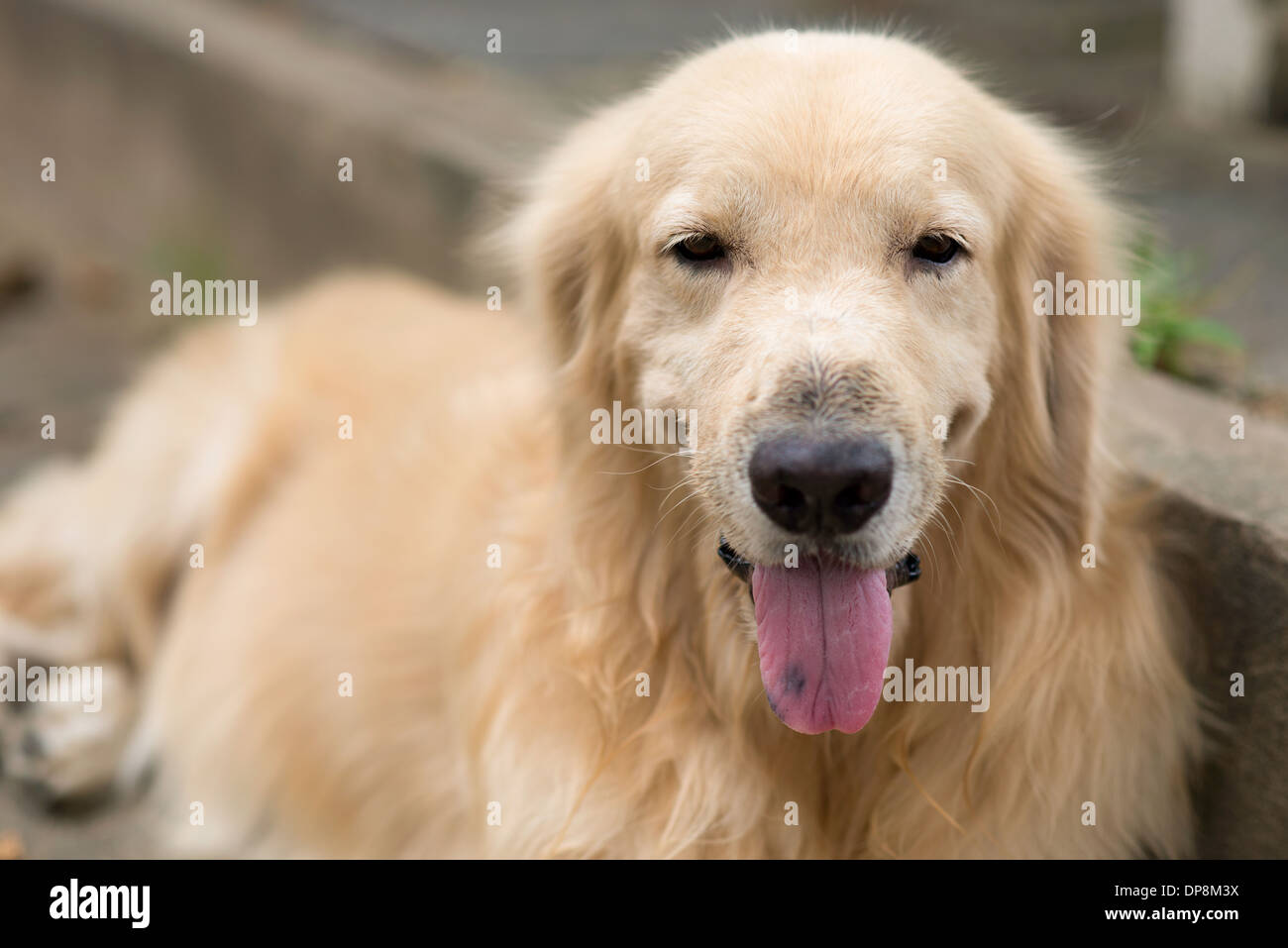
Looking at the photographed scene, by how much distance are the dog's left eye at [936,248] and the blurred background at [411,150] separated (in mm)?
784

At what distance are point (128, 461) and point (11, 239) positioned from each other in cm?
452

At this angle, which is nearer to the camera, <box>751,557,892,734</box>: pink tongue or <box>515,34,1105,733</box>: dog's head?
<box>515,34,1105,733</box>: dog's head

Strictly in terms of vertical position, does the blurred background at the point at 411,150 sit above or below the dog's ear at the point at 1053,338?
above

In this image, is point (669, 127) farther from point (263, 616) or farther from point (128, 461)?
point (128, 461)

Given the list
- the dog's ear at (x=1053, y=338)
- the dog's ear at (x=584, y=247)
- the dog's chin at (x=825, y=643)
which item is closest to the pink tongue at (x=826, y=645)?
A: the dog's chin at (x=825, y=643)

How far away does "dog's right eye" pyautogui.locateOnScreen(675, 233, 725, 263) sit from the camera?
7.64 feet

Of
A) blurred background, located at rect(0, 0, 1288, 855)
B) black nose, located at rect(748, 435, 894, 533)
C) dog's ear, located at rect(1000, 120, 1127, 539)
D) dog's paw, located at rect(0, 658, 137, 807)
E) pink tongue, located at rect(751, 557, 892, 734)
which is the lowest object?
dog's paw, located at rect(0, 658, 137, 807)

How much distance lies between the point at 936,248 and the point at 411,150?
12.7 ft

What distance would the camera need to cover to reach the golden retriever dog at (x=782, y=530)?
2.20 metres

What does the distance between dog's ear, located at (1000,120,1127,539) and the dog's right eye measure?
1.90 feet

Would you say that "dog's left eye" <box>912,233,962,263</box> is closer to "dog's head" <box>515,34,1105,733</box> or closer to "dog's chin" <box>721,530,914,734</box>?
"dog's head" <box>515,34,1105,733</box>

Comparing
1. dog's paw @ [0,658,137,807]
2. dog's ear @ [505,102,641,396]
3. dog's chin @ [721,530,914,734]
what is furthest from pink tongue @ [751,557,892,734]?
dog's paw @ [0,658,137,807]

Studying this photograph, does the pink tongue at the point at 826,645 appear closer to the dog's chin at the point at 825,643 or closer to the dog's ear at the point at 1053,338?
the dog's chin at the point at 825,643

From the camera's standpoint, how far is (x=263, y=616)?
12.5ft
